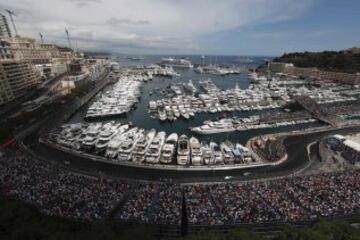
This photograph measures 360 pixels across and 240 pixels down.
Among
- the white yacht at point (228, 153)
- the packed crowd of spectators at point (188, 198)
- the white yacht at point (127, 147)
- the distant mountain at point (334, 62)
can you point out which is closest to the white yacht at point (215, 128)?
the white yacht at point (228, 153)

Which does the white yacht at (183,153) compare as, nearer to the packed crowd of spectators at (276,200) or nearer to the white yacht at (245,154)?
the white yacht at (245,154)

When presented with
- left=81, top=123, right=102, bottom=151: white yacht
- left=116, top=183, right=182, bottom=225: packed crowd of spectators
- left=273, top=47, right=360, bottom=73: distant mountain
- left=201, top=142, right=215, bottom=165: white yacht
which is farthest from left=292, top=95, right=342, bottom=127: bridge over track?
left=273, top=47, right=360, bottom=73: distant mountain

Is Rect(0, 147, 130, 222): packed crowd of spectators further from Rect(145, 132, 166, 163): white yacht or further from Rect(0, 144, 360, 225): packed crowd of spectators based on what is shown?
Rect(145, 132, 166, 163): white yacht

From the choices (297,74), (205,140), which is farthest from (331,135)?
(297,74)

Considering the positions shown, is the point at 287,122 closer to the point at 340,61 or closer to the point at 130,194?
the point at 130,194

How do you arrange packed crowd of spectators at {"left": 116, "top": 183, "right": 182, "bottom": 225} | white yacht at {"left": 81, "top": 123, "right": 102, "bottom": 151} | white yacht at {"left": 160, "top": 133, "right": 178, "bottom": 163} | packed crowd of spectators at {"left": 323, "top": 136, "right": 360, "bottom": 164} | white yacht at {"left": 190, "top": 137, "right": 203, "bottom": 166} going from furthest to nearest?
white yacht at {"left": 81, "top": 123, "right": 102, "bottom": 151}, white yacht at {"left": 160, "top": 133, "right": 178, "bottom": 163}, white yacht at {"left": 190, "top": 137, "right": 203, "bottom": 166}, packed crowd of spectators at {"left": 323, "top": 136, "right": 360, "bottom": 164}, packed crowd of spectators at {"left": 116, "top": 183, "right": 182, "bottom": 225}

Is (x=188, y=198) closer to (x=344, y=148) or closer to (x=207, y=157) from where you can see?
(x=207, y=157)
